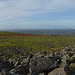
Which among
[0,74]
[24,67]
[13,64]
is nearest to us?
[0,74]

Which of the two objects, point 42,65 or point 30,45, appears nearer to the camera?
point 42,65

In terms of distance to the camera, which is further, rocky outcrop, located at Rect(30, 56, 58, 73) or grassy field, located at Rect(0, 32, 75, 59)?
grassy field, located at Rect(0, 32, 75, 59)

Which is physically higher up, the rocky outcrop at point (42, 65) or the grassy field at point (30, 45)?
the rocky outcrop at point (42, 65)

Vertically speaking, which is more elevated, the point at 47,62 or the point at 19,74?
the point at 47,62

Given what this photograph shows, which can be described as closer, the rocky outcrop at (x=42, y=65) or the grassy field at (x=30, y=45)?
the rocky outcrop at (x=42, y=65)

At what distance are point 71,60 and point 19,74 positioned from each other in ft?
28.0

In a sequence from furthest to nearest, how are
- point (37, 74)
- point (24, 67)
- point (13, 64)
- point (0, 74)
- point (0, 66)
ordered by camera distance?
point (13, 64) → point (0, 66) → point (24, 67) → point (37, 74) → point (0, 74)

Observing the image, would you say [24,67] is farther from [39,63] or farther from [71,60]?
[71,60]

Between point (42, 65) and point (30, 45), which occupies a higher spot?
point (42, 65)

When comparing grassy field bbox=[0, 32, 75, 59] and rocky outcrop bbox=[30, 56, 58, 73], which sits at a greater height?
rocky outcrop bbox=[30, 56, 58, 73]

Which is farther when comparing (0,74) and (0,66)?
(0,66)

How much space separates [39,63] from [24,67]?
2.20 metres

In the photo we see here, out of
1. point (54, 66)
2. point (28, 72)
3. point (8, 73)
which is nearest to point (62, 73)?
point (54, 66)

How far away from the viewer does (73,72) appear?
13.4 metres
